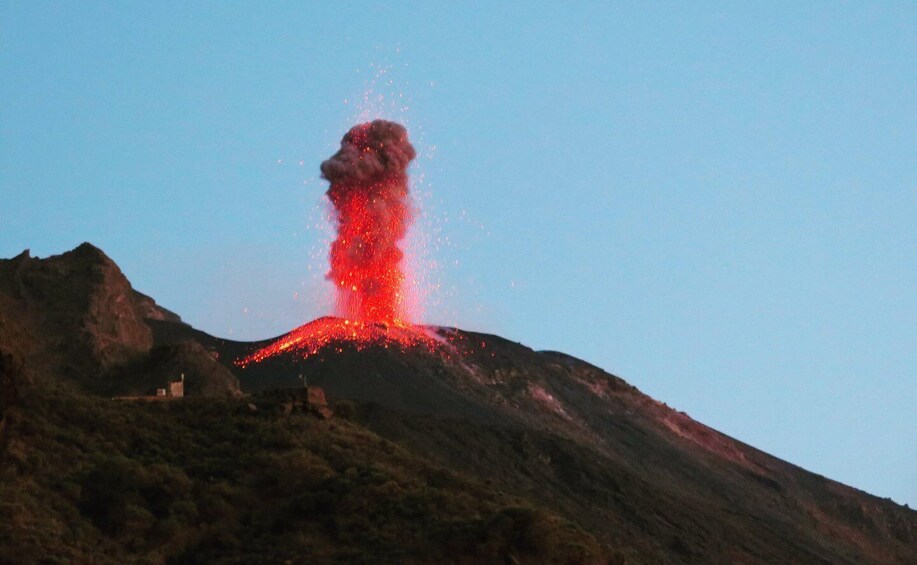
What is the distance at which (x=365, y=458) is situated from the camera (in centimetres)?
5050

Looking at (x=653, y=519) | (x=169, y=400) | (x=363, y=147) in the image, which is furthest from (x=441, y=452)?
(x=363, y=147)

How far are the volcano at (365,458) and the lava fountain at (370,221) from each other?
2.56m

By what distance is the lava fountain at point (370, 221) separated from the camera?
92.8 metres

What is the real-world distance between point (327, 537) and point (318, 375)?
33.4m

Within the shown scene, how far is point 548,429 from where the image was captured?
81375 mm

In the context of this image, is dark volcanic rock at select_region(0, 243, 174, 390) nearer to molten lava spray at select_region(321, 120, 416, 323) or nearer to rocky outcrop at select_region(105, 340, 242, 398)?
rocky outcrop at select_region(105, 340, 242, 398)

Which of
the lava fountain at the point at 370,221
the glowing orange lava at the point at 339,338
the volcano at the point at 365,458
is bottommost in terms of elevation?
the volcano at the point at 365,458

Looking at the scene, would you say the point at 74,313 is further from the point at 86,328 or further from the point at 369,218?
the point at 369,218

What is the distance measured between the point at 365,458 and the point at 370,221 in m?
43.8

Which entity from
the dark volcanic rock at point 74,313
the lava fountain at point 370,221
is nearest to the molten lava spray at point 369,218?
the lava fountain at point 370,221

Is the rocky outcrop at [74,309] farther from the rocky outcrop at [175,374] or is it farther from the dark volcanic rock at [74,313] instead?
the rocky outcrop at [175,374]

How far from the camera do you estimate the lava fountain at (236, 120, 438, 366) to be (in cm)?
9281

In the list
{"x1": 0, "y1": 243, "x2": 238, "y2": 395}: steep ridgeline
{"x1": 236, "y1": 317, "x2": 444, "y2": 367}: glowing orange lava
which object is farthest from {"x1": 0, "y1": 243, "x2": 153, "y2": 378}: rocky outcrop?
{"x1": 236, "y1": 317, "x2": 444, "y2": 367}: glowing orange lava

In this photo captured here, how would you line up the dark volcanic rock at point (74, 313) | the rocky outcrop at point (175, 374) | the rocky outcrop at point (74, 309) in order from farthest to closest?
the rocky outcrop at point (74, 309)
the dark volcanic rock at point (74, 313)
the rocky outcrop at point (175, 374)
